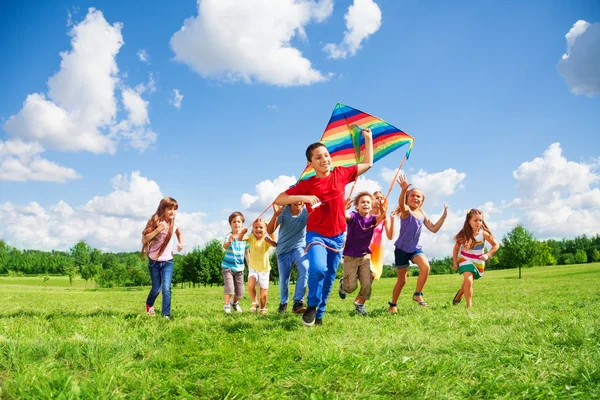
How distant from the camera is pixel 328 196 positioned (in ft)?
20.0

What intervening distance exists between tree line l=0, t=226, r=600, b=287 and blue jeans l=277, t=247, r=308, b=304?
1790 cm

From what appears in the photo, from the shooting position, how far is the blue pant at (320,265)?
19.6 ft

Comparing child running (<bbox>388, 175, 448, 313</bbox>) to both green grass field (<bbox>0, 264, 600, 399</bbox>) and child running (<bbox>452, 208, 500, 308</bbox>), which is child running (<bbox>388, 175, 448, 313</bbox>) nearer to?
child running (<bbox>452, 208, 500, 308</bbox>)

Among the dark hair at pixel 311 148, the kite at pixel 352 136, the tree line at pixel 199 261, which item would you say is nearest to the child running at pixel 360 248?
the kite at pixel 352 136

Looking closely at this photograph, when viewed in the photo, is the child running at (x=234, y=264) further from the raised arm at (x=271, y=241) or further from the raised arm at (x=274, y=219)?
the raised arm at (x=274, y=219)

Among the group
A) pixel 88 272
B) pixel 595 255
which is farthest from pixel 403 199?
pixel 595 255

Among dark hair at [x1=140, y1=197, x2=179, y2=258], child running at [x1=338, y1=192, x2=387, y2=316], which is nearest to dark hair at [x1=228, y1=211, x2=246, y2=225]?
dark hair at [x1=140, y1=197, x2=179, y2=258]

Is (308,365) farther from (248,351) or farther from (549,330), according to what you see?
(549,330)

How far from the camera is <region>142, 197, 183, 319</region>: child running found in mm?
7965

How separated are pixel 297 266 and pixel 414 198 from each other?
3.05m

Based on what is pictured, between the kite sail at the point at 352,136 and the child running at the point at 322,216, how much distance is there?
2118 millimetres

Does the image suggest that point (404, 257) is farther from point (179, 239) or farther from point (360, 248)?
point (179, 239)

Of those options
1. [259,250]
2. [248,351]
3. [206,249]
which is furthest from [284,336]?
[206,249]

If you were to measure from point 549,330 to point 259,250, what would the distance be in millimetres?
6226
